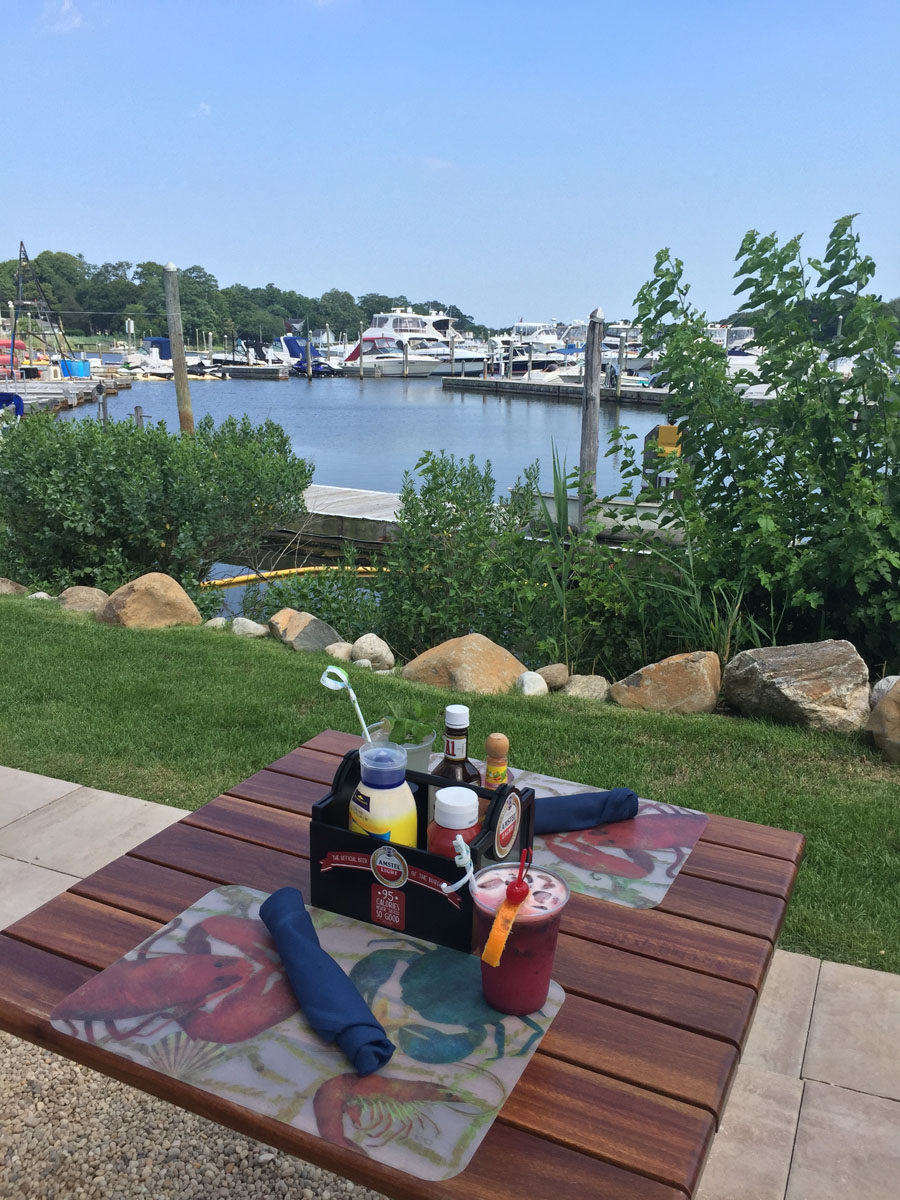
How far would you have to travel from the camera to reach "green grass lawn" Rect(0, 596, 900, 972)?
105 inches

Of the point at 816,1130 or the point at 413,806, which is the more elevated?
the point at 413,806

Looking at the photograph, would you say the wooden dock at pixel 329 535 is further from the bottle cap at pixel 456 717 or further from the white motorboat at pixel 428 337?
the white motorboat at pixel 428 337

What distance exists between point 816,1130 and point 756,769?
5.11 ft

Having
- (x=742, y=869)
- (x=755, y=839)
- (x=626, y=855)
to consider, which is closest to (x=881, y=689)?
(x=755, y=839)

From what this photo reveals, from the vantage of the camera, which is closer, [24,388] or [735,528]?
[735,528]

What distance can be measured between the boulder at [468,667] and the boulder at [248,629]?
3.55 ft

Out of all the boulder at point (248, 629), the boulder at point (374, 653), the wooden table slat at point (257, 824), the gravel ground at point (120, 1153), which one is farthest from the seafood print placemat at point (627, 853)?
the boulder at point (248, 629)

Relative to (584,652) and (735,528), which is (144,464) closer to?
(584,652)

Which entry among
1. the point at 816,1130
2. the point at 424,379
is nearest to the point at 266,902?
the point at 816,1130

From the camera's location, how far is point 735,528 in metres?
4.30

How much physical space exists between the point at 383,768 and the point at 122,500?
493 cm

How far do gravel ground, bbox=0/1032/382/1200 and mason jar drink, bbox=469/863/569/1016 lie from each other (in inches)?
34.3

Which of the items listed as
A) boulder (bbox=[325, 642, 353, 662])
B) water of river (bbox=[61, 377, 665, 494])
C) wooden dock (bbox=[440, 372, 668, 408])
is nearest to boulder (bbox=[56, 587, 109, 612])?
boulder (bbox=[325, 642, 353, 662])

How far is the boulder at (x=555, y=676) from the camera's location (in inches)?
166
